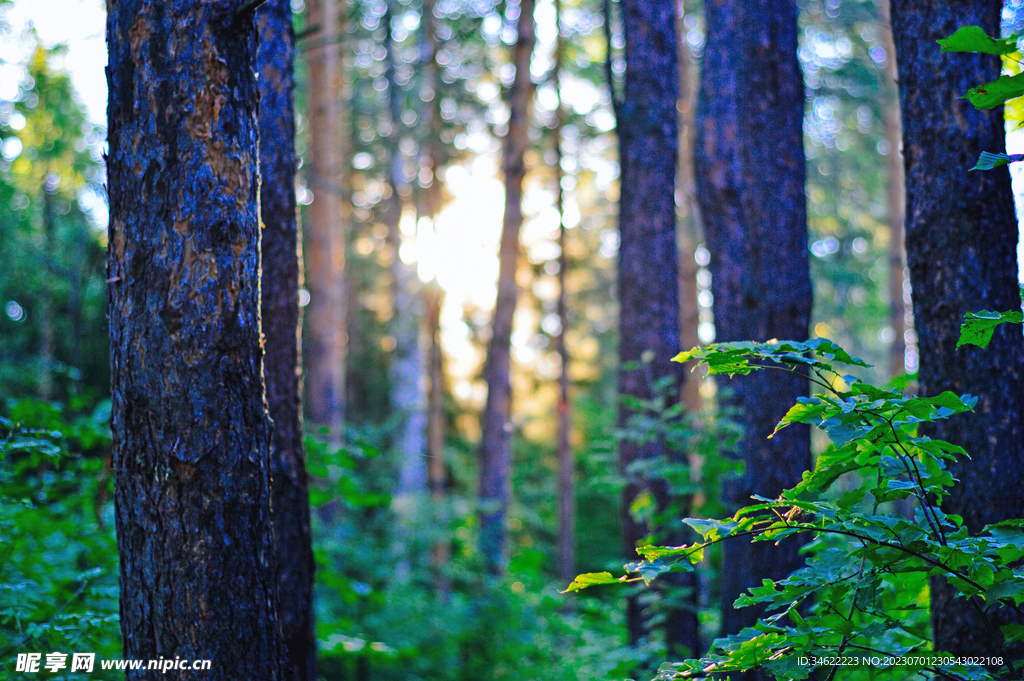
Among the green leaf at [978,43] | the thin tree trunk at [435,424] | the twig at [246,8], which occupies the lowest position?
the thin tree trunk at [435,424]

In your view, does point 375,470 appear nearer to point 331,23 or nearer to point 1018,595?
point 331,23

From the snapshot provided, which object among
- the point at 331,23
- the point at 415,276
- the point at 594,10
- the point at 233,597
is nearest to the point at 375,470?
the point at 415,276

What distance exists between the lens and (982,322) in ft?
7.25

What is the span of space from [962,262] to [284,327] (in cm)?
371

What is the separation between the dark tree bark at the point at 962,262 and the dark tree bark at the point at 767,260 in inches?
56.0

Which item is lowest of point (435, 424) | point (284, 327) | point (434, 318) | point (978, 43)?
point (435, 424)

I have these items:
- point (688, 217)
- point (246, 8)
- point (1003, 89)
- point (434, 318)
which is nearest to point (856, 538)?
point (1003, 89)

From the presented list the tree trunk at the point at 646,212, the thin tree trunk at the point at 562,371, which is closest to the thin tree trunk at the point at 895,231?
the thin tree trunk at the point at 562,371

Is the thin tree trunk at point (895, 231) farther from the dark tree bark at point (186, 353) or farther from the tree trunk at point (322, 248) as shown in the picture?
the dark tree bark at point (186, 353)

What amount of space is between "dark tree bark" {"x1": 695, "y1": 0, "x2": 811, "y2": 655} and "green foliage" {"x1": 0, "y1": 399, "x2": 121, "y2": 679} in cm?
397

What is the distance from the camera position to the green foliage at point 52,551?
10.4 ft

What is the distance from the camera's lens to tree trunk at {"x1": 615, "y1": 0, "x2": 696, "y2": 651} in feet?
23.4

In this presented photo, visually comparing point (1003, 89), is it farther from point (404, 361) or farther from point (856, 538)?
point (404, 361)

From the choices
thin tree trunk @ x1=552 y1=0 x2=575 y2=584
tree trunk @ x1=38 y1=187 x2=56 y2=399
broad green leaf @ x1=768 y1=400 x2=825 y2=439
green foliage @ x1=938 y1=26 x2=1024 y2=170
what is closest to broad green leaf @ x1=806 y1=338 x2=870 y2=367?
broad green leaf @ x1=768 y1=400 x2=825 y2=439
